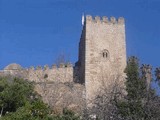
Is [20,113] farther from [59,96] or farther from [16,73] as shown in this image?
[16,73]

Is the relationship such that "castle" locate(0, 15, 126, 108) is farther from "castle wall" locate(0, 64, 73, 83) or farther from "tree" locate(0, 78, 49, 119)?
"tree" locate(0, 78, 49, 119)

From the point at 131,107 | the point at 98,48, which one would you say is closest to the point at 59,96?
the point at 98,48

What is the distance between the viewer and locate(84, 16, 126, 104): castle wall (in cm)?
3481

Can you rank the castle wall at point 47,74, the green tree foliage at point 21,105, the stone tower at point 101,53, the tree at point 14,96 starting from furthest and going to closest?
1. the castle wall at point 47,74
2. the stone tower at point 101,53
3. the tree at point 14,96
4. the green tree foliage at point 21,105

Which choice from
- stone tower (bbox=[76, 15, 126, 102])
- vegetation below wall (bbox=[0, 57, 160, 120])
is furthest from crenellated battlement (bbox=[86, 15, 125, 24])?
vegetation below wall (bbox=[0, 57, 160, 120])

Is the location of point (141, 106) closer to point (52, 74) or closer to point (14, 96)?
point (14, 96)

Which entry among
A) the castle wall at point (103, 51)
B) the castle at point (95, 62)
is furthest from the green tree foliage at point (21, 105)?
the castle at point (95, 62)

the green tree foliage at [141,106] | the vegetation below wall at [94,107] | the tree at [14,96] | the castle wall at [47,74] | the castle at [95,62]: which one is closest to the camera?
the vegetation below wall at [94,107]

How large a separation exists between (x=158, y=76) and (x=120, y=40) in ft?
27.0

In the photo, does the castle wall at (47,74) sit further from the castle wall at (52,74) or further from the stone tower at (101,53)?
the stone tower at (101,53)

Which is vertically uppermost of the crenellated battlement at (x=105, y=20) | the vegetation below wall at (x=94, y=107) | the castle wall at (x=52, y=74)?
the crenellated battlement at (x=105, y=20)

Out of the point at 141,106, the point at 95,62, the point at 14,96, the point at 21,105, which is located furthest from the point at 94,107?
the point at 95,62

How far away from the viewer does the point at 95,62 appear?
117 feet

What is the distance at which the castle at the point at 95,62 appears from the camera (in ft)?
115
